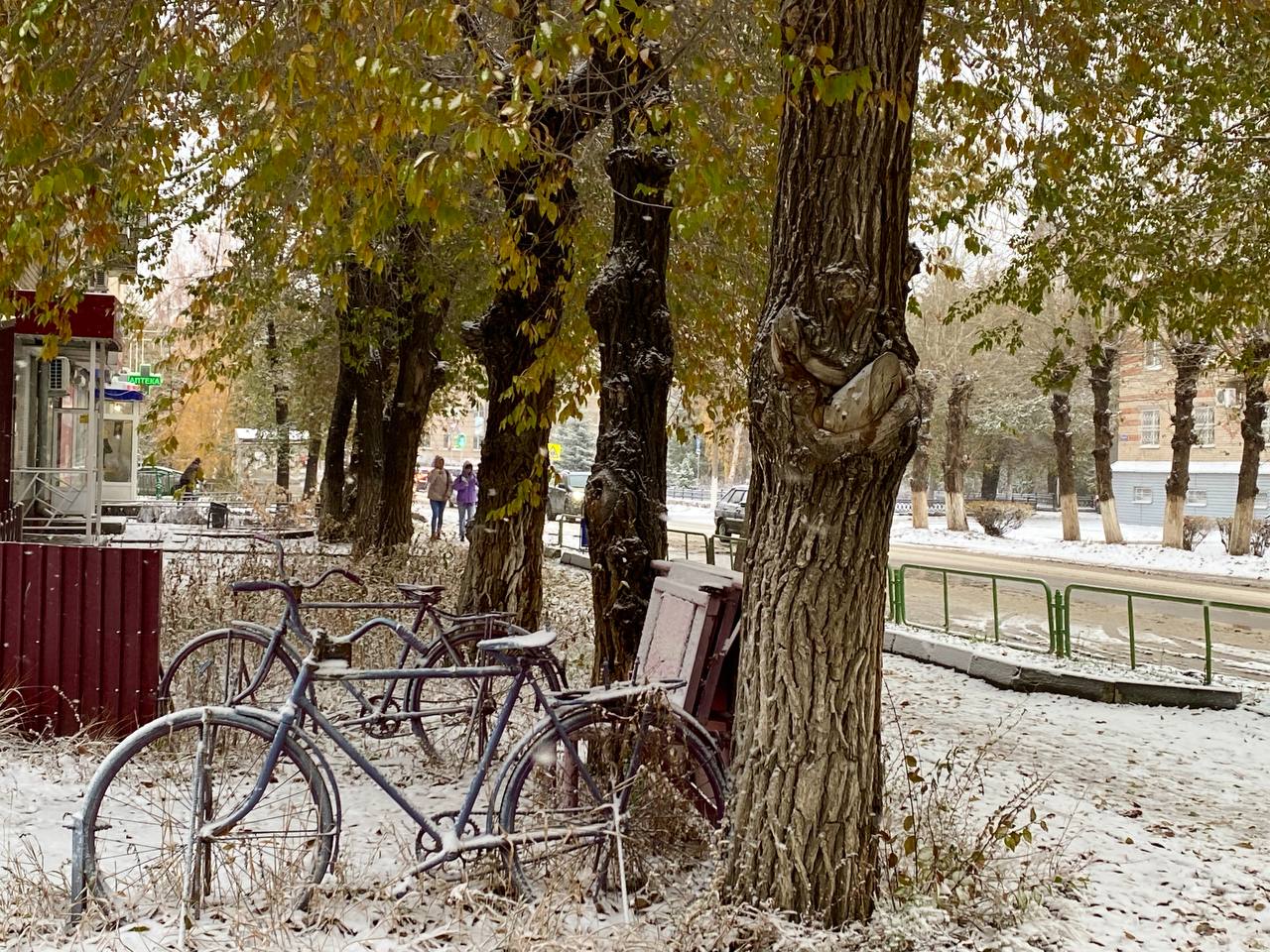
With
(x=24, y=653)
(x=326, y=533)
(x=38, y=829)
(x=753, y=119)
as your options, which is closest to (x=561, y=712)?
(x=38, y=829)

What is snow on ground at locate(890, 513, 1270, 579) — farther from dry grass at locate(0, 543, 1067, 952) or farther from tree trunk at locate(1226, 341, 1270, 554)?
dry grass at locate(0, 543, 1067, 952)

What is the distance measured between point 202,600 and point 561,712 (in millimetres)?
7372

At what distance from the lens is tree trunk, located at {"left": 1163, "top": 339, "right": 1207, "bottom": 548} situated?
25.8 meters

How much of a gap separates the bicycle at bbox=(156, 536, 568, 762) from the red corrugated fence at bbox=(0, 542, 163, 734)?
0.76 feet

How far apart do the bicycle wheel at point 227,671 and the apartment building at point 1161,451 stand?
3386cm

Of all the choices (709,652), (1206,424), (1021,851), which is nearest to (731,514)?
(1206,424)

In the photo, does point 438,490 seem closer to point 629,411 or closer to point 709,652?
point 629,411

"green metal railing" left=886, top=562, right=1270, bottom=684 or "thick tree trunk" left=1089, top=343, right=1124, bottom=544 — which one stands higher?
"thick tree trunk" left=1089, top=343, right=1124, bottom=544

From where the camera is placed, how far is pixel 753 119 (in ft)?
26.8

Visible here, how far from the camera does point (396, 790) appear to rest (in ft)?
14.3

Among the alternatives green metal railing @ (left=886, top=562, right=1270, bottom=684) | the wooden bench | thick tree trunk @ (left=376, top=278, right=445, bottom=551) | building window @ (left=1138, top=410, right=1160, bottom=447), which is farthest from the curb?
building window @ (left=1138, top=410, right=1160, bottom=447)

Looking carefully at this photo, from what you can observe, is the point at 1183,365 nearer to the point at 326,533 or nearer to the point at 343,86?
the point at 326,533

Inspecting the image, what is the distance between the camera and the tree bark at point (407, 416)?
53.2 feet

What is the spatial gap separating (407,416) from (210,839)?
12.7m
